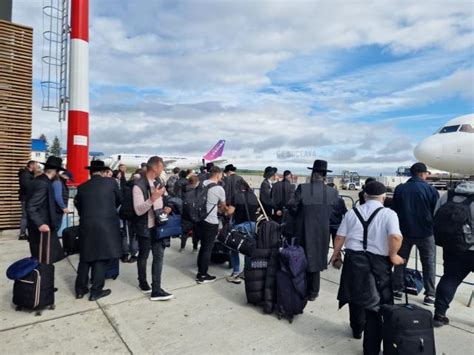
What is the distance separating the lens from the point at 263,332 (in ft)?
10.8

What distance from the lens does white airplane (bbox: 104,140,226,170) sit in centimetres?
4588

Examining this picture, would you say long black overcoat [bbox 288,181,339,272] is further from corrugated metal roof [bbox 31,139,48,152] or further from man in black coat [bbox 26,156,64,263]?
corrugated metal roof [bbox 31,139,48,152]

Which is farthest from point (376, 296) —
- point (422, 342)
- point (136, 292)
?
point (136, 292)

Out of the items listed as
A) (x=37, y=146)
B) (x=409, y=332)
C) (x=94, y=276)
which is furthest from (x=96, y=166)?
(x=37, y=146)

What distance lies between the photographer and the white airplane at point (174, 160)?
151 ft

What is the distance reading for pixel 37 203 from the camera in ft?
12.8

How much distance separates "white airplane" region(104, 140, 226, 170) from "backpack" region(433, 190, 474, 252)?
142 feet

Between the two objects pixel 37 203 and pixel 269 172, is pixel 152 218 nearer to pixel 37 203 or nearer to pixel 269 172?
pixel 37 203

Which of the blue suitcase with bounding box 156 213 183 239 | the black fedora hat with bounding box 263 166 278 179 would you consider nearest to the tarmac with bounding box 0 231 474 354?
the blue suitcase with bounding box 156 213 183 239

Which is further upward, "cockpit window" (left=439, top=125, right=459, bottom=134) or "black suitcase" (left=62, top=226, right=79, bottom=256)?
"cockpit window" (left=439, top=125, right=459, bottom=134)

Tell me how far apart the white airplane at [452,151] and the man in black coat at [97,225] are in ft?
36.2

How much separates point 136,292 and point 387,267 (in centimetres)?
314

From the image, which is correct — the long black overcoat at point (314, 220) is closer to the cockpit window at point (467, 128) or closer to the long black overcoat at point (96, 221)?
the long black overcoat at point (96, 221)

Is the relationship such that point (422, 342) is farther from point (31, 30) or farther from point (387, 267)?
Result: point (31, 30)
